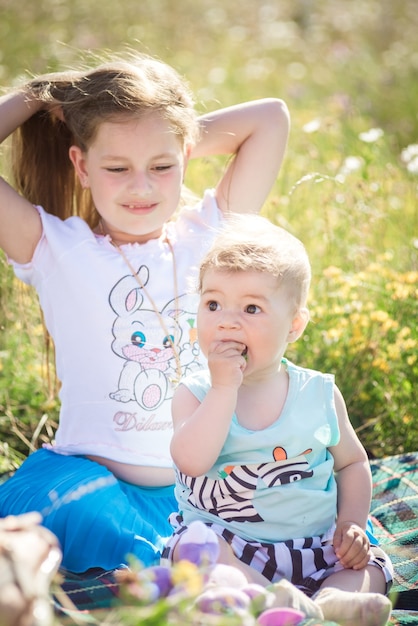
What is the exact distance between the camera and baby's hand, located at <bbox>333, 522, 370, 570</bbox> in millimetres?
1945

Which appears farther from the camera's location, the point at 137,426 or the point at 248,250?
the point at 137,426

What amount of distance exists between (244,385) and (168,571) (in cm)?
68

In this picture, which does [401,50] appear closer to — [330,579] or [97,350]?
[97,350]

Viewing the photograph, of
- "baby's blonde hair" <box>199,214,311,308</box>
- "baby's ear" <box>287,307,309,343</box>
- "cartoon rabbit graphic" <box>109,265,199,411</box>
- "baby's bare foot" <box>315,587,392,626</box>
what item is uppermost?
"baby's blonde hair" <box>199,214,311,308</box>

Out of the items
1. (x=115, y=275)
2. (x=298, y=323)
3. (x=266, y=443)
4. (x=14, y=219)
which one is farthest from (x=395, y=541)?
(x=14, y=219)

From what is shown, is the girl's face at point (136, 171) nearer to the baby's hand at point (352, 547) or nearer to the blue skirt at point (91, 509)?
the blue skirt at point (91, 509)

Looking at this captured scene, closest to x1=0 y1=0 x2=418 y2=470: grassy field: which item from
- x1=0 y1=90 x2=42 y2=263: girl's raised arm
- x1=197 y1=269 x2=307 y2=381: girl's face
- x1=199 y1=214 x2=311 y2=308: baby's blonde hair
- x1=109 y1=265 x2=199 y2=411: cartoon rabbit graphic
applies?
x1=0 y1=90 x2=42 y2=263: girl's raised arm

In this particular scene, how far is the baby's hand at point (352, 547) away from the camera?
195 cm

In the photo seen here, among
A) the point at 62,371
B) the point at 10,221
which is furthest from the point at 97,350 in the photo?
the point at 10,221

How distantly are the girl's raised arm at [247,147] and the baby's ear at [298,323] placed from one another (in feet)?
2.67

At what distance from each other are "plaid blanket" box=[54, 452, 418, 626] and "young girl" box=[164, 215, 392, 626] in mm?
189

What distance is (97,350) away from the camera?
2602 millimetres

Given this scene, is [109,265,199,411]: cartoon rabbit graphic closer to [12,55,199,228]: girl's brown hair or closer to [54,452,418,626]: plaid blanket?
[12,55,199,228]: girl's brown hair

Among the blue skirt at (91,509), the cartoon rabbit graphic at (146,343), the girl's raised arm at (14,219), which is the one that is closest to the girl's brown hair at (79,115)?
the girl's raised arm at (14,219)
